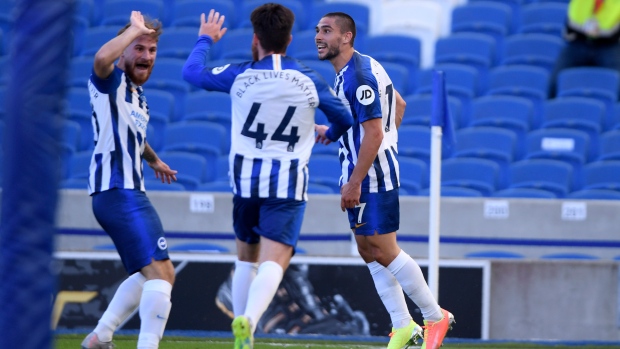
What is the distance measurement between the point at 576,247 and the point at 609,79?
10.2ft

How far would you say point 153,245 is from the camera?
5.07 metres

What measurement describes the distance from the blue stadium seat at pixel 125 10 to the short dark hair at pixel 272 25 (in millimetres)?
8478

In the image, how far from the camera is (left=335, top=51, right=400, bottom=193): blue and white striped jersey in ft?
18.3

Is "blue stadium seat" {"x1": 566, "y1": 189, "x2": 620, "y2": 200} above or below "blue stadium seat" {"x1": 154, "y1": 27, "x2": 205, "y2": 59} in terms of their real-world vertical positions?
below

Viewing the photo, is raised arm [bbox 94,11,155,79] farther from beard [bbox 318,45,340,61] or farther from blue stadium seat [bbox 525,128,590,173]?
blue stadium seat [bbox 525,128,590,173]

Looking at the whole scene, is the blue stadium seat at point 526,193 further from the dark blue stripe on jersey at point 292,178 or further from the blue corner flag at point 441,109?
the dark blue stripe on jersey at point 292,178

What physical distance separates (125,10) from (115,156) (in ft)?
28.1

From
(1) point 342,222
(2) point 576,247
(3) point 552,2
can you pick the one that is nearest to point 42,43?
(1) point 342,222

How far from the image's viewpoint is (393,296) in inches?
228

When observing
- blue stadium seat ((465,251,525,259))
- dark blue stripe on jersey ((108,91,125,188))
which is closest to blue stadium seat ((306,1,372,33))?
blue stadium seat ((465,251,525,259))

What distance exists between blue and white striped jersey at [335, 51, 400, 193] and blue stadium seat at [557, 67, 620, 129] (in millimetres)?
6398

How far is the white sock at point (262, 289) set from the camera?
4867 mm

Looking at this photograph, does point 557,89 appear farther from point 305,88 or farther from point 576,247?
point 305,88

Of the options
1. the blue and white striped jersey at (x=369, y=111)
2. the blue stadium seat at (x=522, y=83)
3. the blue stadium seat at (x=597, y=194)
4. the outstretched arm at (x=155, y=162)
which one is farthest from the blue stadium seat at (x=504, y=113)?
the outstretched arm at (x=155, y=162)
